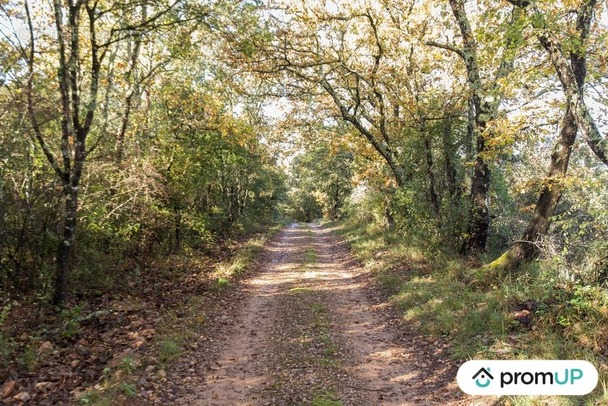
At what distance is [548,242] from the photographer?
6.91 meters

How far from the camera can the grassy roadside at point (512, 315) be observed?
16.5ft

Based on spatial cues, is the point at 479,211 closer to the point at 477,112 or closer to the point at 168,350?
the point at 477,112

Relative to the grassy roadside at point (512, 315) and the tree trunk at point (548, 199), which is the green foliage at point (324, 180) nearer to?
the grassy roadside at point (512, 315)

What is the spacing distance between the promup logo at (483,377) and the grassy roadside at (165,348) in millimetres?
4183

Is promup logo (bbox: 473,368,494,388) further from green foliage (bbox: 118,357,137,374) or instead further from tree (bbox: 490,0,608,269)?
green foliage (bbox: 118,357,137,374)

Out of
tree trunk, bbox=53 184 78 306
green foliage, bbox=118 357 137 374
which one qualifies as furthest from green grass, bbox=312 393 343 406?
tree trunk, bbox=53 184 78 306

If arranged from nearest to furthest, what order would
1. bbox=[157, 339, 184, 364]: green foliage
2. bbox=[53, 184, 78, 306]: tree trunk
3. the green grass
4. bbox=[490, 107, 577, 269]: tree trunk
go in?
the green grass, bbox=[157, 339, 184, 364]: green foliage, bbox=[53, 184, 78, 306]: tree trunk, bbox=[490, 107, 577, 269]: tree trunk

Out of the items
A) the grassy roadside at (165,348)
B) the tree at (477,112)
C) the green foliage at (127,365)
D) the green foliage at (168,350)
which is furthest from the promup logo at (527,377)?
the tree at (477,112)

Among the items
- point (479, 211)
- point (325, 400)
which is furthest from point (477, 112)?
point (325, 400)

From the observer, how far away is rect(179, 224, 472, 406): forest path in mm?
5062

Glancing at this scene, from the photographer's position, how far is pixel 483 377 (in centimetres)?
502

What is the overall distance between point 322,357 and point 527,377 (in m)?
2.89

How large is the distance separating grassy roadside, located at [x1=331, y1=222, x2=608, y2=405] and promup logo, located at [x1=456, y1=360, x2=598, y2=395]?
0.46ft

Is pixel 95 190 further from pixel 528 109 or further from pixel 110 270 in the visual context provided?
pixel 528 109
